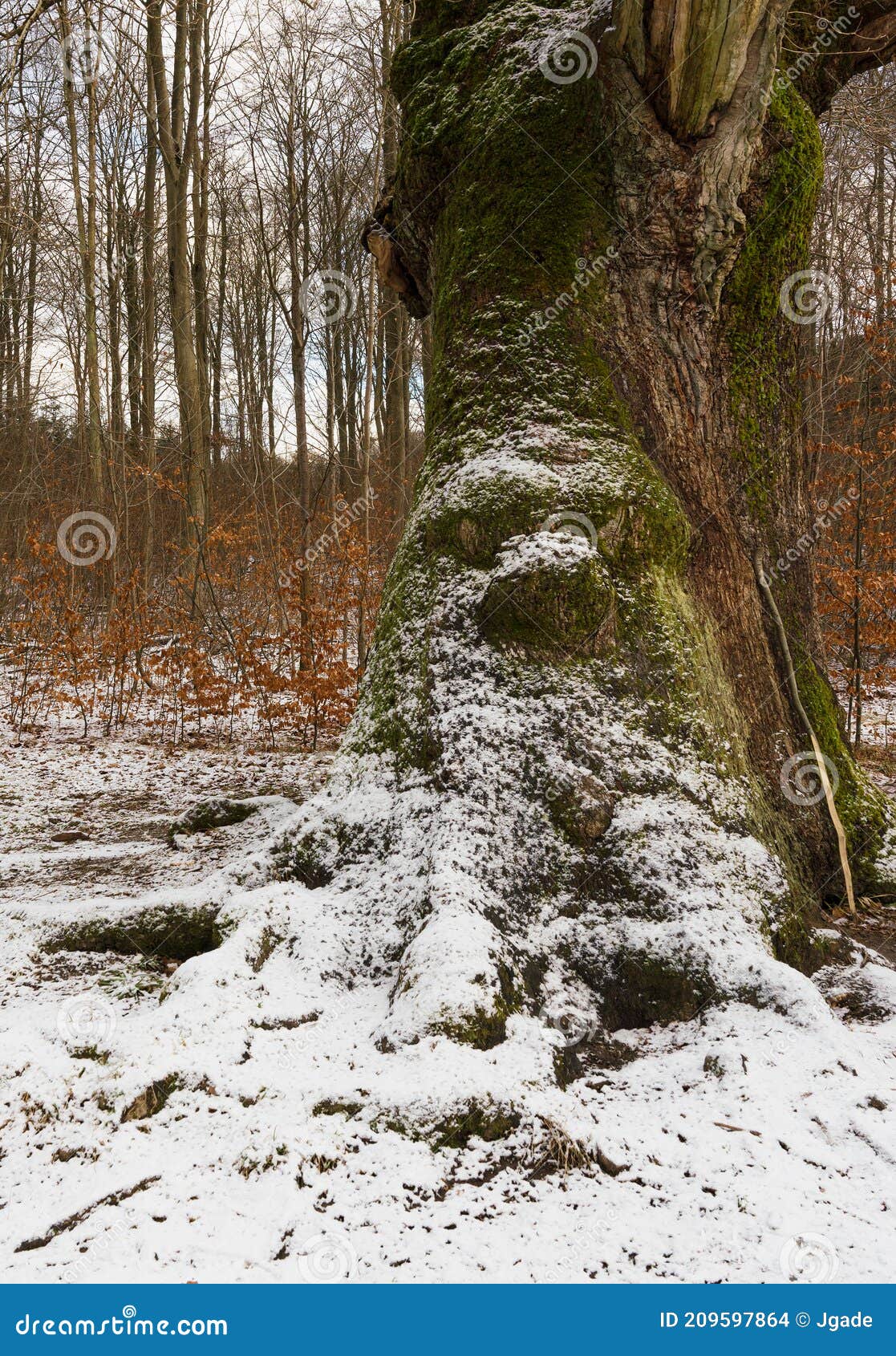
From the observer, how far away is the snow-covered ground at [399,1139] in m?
1.74

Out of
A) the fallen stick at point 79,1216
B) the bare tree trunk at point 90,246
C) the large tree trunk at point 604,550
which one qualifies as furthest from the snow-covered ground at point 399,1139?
the bare tree trunk at point 90,246

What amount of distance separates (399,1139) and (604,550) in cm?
203

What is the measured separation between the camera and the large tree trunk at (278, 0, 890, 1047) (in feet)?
8.84

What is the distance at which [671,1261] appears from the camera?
1.73 m

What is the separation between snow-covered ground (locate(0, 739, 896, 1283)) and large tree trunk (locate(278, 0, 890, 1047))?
230 mm

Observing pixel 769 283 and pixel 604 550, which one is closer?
pixel 604 550

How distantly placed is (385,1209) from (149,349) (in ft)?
45.8

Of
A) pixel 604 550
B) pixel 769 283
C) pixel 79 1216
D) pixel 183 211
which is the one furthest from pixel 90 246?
pixel 79 1216

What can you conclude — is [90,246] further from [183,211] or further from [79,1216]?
[79,1216]

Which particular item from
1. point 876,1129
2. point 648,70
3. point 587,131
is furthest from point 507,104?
point 876,1129

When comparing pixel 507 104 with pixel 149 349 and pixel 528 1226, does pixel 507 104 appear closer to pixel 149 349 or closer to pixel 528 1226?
pixel 528 1226

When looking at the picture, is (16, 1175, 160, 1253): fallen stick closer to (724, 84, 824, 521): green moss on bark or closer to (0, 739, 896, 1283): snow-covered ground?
(0, 739, 896, 1283): snow-covered ground

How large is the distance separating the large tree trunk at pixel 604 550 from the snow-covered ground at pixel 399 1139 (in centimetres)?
23

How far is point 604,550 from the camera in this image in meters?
3.06
